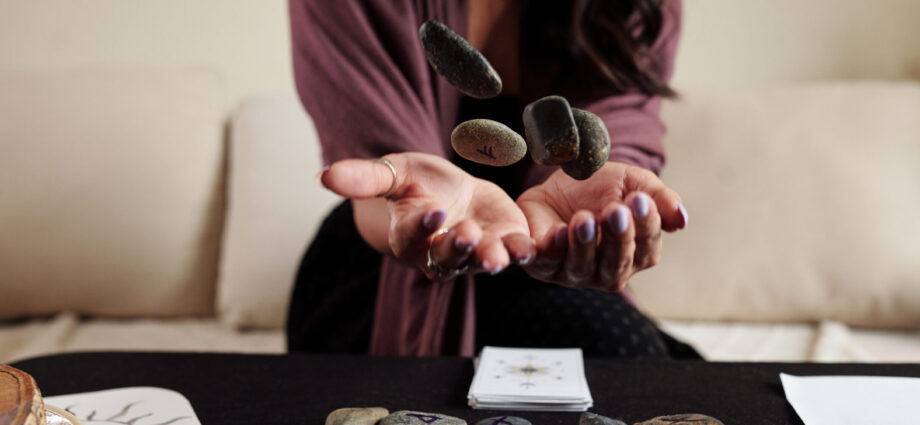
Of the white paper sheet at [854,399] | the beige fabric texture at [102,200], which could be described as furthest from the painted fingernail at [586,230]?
the beige fabric texture at [102,200]

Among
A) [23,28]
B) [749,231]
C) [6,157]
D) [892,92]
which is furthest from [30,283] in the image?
[892,92]

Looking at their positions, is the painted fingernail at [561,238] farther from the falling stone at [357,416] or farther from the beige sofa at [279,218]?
the beige sofa at [279,218]

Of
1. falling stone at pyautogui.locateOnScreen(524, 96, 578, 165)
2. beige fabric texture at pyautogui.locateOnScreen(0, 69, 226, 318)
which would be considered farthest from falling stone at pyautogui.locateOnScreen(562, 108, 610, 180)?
beige fabric texture at pyautogui.locateOnScreen(0, 69, 226, 318)

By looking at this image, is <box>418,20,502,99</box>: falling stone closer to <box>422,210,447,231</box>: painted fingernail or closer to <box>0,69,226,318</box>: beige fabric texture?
<box>422,210,447,231</box>: painted fingernail

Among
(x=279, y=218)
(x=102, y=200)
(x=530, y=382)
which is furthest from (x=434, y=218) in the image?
(x=102, y=200)

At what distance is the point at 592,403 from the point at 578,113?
0.77ft

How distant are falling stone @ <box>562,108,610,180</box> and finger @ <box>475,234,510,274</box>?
6 centimetres

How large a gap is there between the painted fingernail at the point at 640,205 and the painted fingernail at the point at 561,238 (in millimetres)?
42

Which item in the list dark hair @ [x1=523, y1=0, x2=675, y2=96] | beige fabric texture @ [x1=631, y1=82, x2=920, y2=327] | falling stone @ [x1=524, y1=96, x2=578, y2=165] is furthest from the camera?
beige fabric texture @ [x1=631, y1=82, x2=920, y2=327]

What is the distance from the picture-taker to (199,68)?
1411 millimetres

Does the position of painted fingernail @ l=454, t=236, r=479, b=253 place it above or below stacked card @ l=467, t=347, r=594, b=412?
above

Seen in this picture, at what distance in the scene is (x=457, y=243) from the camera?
390mm

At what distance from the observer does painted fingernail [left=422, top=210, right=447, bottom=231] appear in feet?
1.32

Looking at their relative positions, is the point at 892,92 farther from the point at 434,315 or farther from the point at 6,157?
the point at 6,157
